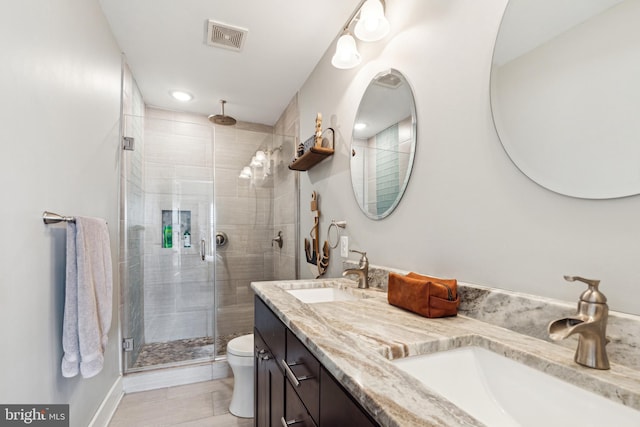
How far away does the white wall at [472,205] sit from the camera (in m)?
0.67

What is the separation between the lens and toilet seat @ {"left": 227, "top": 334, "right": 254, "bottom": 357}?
187cm

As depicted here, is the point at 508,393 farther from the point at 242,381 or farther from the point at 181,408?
the point at 181,408

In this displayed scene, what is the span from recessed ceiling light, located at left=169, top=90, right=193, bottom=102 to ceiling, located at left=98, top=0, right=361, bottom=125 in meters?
0.05

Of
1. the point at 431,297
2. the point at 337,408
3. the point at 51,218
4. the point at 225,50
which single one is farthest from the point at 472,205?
the point at 225,50

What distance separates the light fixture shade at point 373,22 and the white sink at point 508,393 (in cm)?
130

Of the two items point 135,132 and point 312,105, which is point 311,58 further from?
point 135,132

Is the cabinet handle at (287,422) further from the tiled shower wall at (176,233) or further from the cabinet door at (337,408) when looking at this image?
the tiled shower wall at (176,233)

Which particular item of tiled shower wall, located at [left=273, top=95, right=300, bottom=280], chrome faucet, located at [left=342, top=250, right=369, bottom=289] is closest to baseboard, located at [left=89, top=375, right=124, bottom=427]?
tiled shower wall, located at [left=273, top=95, right=300, bottom=280]

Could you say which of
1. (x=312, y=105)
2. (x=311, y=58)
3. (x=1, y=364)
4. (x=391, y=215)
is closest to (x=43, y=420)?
(x=1, y=364)

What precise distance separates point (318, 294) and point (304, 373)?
706mm

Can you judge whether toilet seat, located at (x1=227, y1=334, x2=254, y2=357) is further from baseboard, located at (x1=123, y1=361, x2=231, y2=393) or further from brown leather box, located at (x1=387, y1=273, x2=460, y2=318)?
brown leather box, located at (x1=387, y1=273, x2=460, y2=318)

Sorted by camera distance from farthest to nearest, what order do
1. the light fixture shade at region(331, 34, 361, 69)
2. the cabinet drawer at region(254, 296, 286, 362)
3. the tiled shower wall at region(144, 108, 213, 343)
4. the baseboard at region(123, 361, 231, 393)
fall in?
1. the tiled shower wall at region(144, 108, 213, 343)
2. the baseboard at region(123, 361, 231, 393)
3. the light fixture shade at region(331, 34, 361, 69)
4. the cabinet drawer at region(254, 296, 286, 362)

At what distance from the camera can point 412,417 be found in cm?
41

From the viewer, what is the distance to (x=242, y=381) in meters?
1.90
